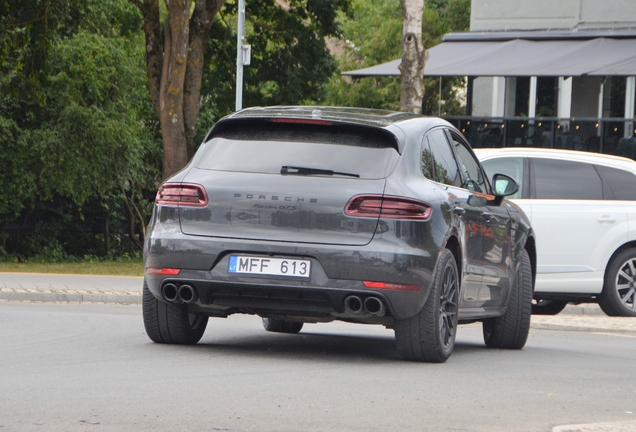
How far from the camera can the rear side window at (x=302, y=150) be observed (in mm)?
8008

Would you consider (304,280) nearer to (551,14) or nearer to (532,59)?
(532,59)

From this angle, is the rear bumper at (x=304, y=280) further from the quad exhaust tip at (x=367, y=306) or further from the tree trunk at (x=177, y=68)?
the tree trunk at (x=177, y=68)

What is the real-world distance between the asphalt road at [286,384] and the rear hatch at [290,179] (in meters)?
0.91

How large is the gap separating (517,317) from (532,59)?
16497mm

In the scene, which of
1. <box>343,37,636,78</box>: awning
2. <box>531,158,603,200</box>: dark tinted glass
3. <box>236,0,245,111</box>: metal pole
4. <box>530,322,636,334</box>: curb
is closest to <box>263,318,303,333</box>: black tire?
<box>530,322,636,334</box>: curb

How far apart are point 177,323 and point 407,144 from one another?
2.10 m

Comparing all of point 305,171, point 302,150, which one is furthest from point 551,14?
point 305,171

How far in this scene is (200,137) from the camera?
4009 cm

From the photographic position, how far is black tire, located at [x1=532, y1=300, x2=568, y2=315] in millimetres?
15234

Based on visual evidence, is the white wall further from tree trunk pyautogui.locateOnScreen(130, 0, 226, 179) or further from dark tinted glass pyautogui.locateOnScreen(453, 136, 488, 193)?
dark tinted glass pyautogui.locateOnScreen(453, 136, 488, 193)

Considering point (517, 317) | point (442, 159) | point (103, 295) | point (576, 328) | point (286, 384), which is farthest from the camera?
point (103, 295)

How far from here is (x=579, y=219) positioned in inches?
553

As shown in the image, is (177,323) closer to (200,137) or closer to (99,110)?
(99,110)

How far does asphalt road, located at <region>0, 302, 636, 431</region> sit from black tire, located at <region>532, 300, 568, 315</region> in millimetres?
4604
